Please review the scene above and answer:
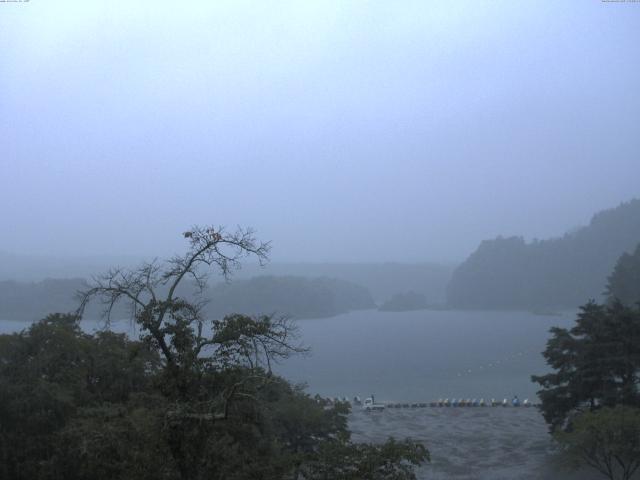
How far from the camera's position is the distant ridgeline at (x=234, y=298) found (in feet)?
192

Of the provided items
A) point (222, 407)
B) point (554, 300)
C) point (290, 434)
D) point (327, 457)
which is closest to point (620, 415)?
point (290, 434)

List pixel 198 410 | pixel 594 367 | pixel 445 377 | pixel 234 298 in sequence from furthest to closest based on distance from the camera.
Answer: pixel 234 298 < pixel 445 377 < pixel 594 367 < pixel 198 410

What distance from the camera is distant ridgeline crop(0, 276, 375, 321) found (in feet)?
192

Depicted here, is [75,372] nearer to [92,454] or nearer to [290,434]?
[92,454]

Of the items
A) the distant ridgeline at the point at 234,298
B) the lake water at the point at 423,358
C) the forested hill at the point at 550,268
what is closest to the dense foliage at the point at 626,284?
the lake water at the point at 423,358

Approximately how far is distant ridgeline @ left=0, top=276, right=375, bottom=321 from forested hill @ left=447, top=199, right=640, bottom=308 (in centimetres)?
2266

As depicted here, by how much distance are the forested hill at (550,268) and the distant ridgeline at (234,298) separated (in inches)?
892

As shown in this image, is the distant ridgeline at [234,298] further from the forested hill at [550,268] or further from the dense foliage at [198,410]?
the dense foliage at [198,410]

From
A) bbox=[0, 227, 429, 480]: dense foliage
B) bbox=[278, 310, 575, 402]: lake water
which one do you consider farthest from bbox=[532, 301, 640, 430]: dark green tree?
bbox=[0, 227, 429, 480]: dense foliage

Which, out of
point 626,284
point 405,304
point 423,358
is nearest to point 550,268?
point 405,304

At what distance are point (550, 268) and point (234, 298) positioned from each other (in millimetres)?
57119

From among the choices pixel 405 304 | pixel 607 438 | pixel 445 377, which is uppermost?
pixel 607 438

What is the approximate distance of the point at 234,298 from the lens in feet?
221

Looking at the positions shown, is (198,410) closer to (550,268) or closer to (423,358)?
(423,358)
